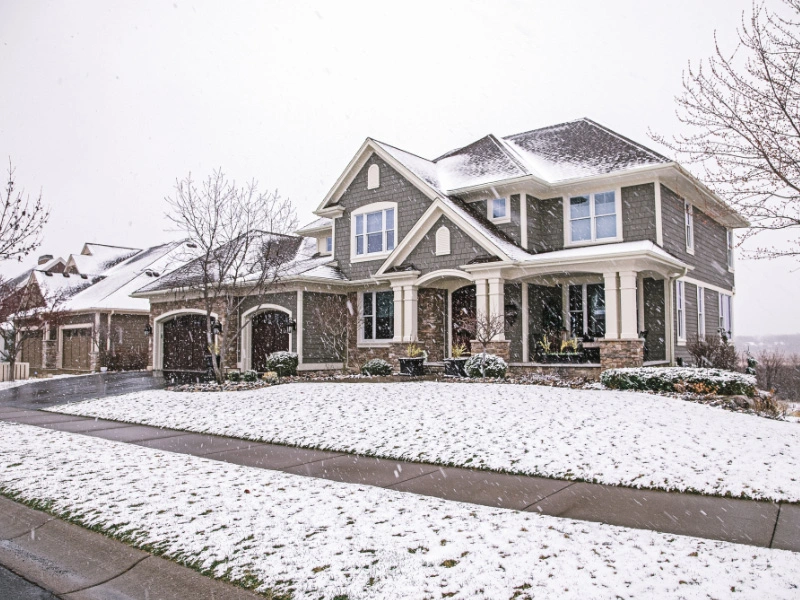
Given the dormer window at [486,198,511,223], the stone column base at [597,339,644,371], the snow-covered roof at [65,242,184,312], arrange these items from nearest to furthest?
the stone column base at [597,339,644,371], the dormer window at [486,198,511,223], the snow-covered roof at [65,242,184,312]

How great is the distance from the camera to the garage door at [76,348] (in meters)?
30.5

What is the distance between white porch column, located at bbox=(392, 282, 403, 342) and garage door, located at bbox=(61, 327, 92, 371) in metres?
18.1

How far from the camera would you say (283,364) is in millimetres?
19438

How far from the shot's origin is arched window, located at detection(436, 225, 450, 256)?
62.2 feet

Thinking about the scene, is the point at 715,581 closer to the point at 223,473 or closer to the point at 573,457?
the point at 573,457

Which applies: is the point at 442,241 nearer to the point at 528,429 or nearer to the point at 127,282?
the point at 528,429

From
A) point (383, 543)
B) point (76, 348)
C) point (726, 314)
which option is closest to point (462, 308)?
point (726, 314)

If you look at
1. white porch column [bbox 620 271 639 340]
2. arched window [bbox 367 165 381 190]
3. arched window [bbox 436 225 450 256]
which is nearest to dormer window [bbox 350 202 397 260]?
arched window [bbox 367 165 381 190]

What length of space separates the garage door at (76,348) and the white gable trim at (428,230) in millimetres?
18160

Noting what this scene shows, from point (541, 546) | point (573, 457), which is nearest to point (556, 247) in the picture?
point (573, 457)

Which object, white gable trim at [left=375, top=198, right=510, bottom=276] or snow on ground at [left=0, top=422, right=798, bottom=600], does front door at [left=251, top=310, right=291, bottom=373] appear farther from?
snow on ground at [left=0, top=422, right=798, bottom=600]

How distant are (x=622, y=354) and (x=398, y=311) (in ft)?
23.5

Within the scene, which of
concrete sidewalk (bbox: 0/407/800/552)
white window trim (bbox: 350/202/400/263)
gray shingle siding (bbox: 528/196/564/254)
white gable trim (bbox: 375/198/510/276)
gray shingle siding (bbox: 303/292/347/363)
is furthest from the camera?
white window trim (bbox: 350/202/400/263)

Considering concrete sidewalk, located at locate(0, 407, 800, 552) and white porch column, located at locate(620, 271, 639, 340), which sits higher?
white porch column, located at locate(620, 271, 639, 340)
